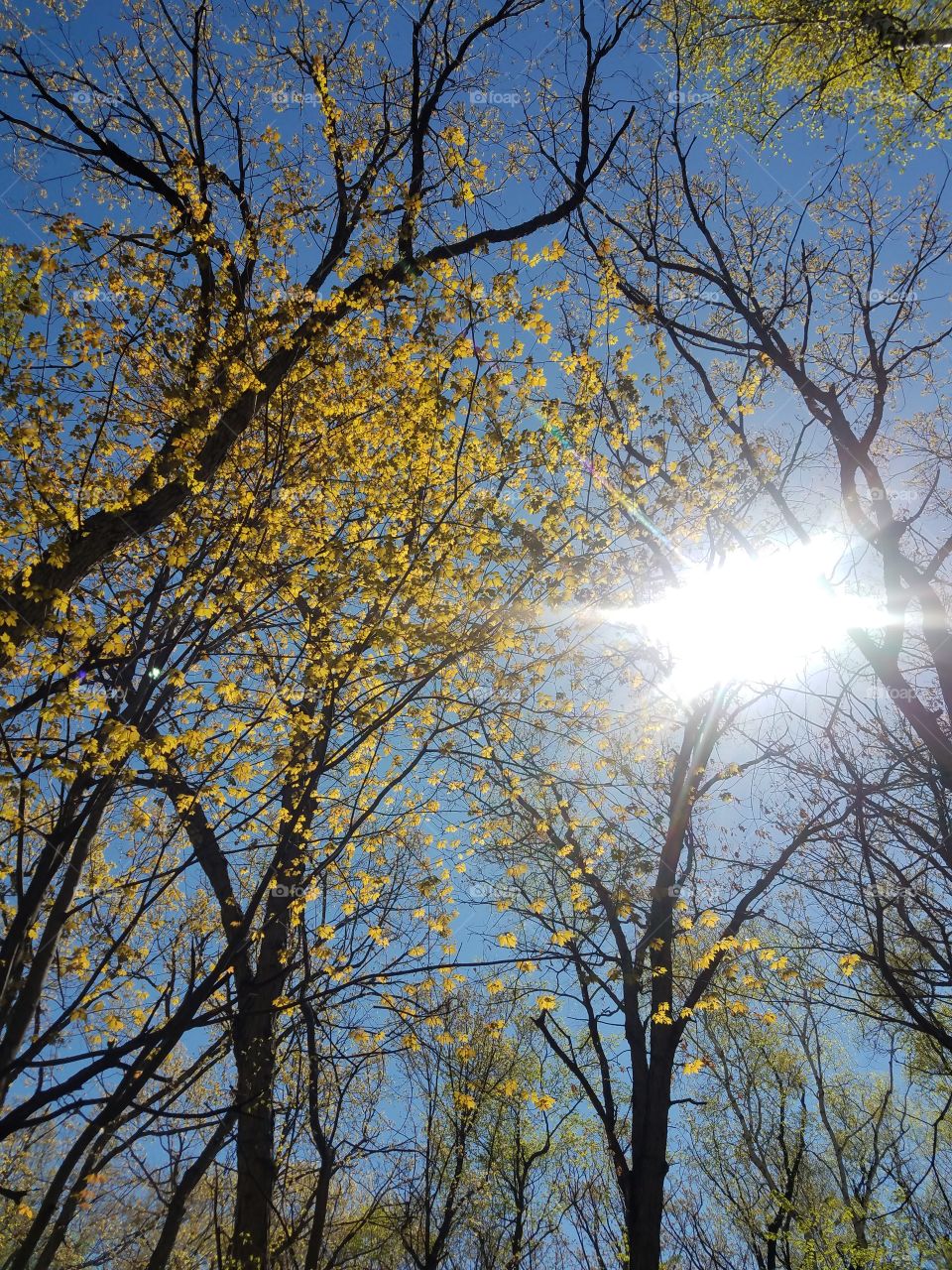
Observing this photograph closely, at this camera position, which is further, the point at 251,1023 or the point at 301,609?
the point at 251,1023

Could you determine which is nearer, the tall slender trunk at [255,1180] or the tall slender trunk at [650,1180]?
the tall slender trunk at [650,1180]

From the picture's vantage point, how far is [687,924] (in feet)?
22.7

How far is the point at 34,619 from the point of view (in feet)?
14.4

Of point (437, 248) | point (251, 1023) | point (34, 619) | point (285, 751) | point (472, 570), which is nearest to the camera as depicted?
point (285, 751)

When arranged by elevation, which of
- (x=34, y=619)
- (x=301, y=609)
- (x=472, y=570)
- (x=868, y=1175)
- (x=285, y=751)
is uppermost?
(x=472, y=570)

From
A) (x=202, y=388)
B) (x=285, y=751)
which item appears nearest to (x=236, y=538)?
(x=285, y=751)

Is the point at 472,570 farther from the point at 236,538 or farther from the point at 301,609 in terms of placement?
the point at 236,538

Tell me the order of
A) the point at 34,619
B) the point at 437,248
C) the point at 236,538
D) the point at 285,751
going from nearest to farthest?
the point at 236,538 → the point at 285,751 → the point at 34,619 → the point at 437,248

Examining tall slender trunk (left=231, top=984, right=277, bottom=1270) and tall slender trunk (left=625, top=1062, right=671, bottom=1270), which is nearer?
tall slender trunk (left=625, top=1062, right=671, bottom=1270)

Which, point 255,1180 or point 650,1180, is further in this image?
point 255,1180

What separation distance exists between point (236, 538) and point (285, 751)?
5.43 ft

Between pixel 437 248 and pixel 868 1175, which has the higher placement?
pixel 437 248

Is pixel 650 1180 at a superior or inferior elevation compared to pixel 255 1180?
superior

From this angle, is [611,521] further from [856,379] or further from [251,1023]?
[251,1023]
